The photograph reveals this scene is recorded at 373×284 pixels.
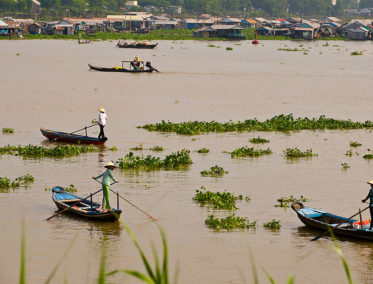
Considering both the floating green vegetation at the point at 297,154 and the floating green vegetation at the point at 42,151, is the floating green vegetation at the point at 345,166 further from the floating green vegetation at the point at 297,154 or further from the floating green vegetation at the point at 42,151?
the floating green vegetation at the point at 42,151

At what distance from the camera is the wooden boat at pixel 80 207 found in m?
14.4

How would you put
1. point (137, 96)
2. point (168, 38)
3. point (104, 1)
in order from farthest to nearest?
point (104, 1), point (168, 38), point (137, 96)

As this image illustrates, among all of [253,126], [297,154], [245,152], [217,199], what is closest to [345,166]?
[297,154]

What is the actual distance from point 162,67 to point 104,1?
130734 millimetres

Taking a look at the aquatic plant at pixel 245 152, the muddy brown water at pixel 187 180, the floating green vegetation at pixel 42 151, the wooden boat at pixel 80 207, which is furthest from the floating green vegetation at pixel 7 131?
the wooden boat at pixel 80 207

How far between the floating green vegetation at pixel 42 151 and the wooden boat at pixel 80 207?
5717mm

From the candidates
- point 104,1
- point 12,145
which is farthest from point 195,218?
point 104,1

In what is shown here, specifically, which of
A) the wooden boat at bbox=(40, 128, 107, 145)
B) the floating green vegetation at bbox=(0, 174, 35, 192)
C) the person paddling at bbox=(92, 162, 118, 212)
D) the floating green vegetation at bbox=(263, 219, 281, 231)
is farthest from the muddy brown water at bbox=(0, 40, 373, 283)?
the person paddling at bbox=(92, 162, 118, 212)

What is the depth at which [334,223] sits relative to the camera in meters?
14.2

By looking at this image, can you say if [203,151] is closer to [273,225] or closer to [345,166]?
[345,166]

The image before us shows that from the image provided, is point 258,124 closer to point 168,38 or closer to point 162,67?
point 162,67

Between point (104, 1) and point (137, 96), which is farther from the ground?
point (104, 1)

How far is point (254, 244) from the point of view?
13.9 m

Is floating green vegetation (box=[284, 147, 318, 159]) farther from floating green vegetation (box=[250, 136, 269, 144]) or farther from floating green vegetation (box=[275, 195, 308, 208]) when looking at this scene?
floating green vegetation (box=[275, 195, 308, 208])
